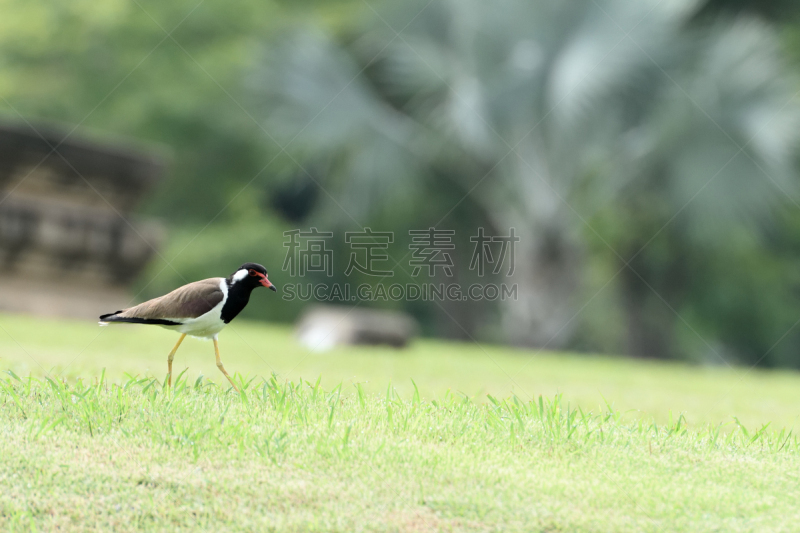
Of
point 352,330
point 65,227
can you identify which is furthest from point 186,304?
point 352,330

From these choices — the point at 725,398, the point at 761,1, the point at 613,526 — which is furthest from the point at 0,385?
the point at 761,1

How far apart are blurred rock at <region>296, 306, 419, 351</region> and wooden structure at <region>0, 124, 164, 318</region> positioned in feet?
7.33

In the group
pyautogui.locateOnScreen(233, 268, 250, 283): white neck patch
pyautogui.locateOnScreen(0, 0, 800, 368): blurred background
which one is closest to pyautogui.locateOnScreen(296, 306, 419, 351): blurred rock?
pyautogui.locateOnScreen(0, 0, 800, 368): blurred background

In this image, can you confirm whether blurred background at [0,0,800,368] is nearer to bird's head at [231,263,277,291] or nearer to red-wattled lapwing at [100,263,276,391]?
red-wattled lapwing at [100,263,276,391]

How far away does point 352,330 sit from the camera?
1047 cm

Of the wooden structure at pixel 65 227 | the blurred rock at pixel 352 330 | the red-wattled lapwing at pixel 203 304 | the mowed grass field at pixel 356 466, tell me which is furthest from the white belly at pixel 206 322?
the blurred rock at pixel 352 330

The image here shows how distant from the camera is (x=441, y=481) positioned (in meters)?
3.26

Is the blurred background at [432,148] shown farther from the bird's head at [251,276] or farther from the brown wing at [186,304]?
the bird's head at [251,276]

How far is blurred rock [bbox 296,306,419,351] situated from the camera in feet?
34.3

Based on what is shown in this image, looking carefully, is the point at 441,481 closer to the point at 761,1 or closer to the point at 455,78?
the point at 455,78

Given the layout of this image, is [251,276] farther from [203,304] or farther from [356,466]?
[356,466]

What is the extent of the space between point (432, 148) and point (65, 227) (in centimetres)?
982

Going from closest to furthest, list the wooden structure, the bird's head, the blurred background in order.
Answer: the bird's head → the wooden structure → the blurred background

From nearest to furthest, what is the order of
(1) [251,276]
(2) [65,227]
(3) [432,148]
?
(1) [251,276] < (2) [65,227] < (3) [432,148]
